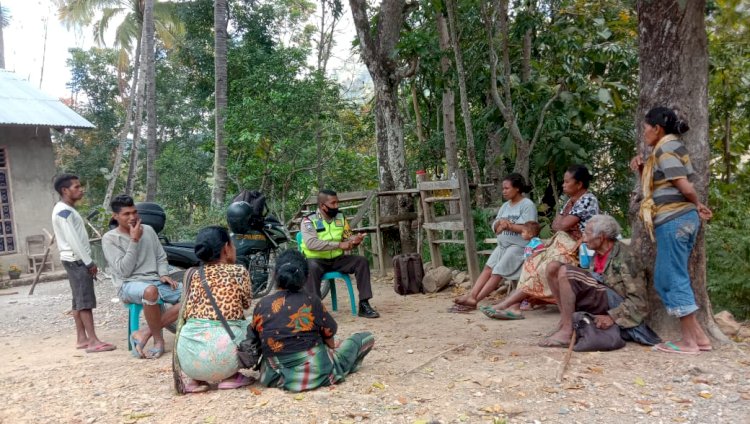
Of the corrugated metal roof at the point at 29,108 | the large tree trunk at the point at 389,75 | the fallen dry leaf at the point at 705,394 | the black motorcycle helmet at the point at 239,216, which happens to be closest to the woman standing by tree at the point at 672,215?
the fallen dry leaf at the point at 705,394

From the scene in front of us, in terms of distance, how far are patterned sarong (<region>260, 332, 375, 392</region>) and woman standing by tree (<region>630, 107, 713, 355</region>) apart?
222 centimetres

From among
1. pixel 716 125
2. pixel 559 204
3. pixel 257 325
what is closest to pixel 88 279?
pixel 257 325

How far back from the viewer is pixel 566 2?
8000 millimetres

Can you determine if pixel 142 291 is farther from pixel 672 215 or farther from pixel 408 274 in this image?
pixel 672 215

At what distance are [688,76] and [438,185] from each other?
3.73 m

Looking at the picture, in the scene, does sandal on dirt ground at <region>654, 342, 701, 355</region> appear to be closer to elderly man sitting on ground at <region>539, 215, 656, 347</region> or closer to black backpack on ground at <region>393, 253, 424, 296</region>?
elderly man sitting on ground at <region>539, 215, 656, 347</region>

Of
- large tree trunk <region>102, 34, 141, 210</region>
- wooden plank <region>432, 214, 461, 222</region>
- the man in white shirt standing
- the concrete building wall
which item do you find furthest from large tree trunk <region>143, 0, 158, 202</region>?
the man in white shirt standing

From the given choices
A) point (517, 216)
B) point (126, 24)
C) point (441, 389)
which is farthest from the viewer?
point (126, 24)

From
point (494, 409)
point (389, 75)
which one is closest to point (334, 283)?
point (494, 409)

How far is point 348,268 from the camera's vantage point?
19.9ft

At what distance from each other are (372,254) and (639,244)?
533 cm

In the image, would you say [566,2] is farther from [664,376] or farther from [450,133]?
[664,376]

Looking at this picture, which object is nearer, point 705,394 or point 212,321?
point 705,394

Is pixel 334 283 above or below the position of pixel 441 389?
above
